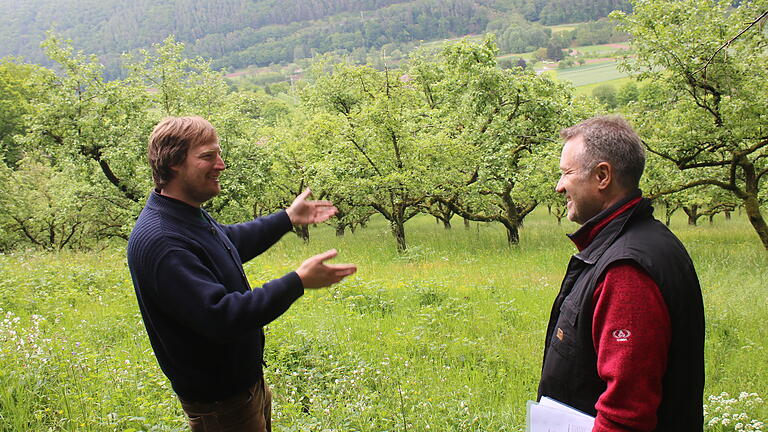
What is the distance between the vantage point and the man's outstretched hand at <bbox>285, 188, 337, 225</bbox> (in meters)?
3.37

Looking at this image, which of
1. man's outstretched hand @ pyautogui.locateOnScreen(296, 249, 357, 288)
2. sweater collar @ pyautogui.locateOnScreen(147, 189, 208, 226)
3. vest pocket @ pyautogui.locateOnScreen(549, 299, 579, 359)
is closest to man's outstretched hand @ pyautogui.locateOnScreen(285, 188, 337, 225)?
sweater collar @ pyautogui.locateOnScreen(147, 189, 208, 226)

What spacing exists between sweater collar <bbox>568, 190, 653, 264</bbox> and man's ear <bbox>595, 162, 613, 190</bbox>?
0.10 metres

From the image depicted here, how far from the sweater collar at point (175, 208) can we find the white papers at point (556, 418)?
192cm

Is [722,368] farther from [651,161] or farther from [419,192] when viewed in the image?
[419,192]

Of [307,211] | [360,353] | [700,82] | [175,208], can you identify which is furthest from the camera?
[700,82]

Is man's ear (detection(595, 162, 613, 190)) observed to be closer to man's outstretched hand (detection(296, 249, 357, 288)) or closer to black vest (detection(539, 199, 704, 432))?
black vest (detection(539, 199, 704, 432))

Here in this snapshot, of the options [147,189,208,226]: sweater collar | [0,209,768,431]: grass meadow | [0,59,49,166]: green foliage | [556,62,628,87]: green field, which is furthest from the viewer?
[556,62,628,87]: green field

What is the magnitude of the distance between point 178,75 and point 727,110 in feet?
62.5

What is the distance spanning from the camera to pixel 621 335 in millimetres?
1833

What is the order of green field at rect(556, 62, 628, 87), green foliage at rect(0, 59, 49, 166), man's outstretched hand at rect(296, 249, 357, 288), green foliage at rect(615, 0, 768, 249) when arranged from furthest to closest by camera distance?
1. green field at rect(556, 62, 628, 87)
2. green foliage at rect(0, 59, 49, 166)
3. green foliage at rect(615, 0, 768, 249)
4. man's outstretched hand at rect(296, 249, 357, 288)

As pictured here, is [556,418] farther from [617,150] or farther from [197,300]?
[197,300]

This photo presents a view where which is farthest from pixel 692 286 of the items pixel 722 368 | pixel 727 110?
pixel 727 110

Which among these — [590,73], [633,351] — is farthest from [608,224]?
[590,73]

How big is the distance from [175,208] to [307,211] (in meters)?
1.07
